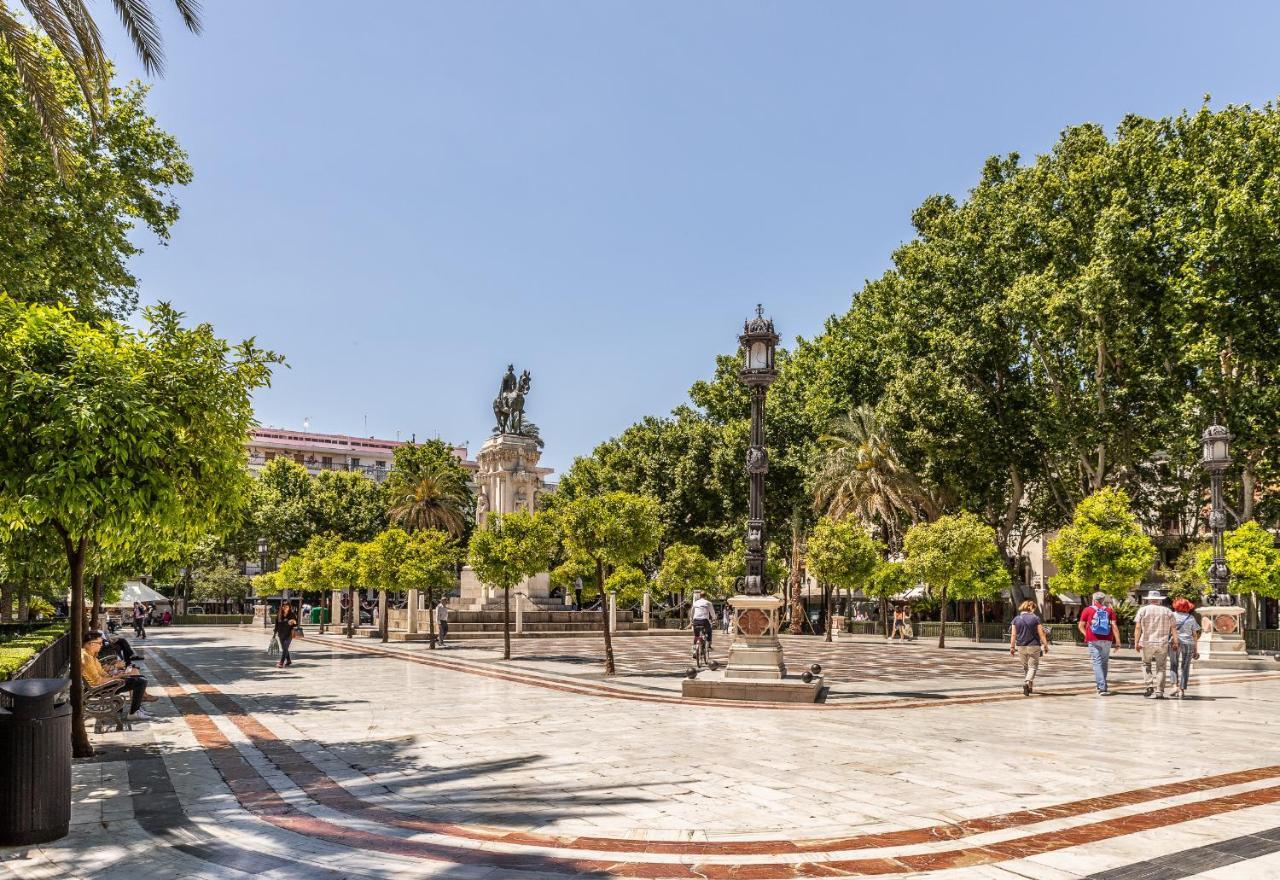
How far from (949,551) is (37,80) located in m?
29.9

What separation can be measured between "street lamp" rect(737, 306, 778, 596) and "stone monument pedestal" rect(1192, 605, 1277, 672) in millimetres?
14865

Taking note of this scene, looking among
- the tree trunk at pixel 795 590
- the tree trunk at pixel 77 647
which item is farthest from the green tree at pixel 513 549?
the tree trunk at pixel 795 590

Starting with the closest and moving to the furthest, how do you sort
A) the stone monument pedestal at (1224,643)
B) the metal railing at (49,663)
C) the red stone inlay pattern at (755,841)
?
the red stone inlay pattern at (755,841) < the metal railing at (49,663) < the stone monument pedestal at (1224,643)

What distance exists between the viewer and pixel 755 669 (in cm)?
1498

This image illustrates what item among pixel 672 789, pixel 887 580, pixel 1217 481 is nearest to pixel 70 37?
pixel 672 789

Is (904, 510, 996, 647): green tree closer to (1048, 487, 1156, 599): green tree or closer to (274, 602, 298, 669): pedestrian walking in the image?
(1048, 487, 1156, 599): green tree

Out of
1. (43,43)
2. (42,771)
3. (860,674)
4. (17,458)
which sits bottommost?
(860,674)

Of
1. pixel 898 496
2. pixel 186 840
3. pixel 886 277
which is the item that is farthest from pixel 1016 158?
pixel 186 840

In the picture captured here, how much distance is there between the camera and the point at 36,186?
18312 millimetres

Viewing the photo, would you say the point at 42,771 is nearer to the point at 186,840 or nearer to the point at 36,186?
the point at 186,840

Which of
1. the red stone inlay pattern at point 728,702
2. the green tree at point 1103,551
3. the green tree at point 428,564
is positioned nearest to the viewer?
the red stone inlay pattern at point 728,702

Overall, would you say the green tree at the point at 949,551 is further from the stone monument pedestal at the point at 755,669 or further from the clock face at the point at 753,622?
the clock face at the point at 753,622

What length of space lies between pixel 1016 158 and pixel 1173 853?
37292 mm

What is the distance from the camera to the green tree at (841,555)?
3653cm
